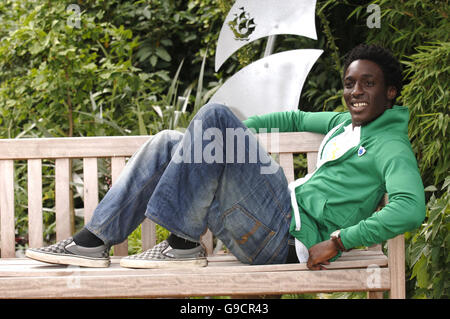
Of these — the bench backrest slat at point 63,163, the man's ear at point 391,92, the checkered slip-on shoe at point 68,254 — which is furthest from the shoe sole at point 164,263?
the man's ear at point 391,92

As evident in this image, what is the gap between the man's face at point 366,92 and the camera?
2.13 metres

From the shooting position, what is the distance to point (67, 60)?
364 centimetres

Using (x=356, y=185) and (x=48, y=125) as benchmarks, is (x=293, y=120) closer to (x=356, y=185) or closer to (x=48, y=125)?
(x=356, y=185)

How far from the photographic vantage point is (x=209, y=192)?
2061 millimetres

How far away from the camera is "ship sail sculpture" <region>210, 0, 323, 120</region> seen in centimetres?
287

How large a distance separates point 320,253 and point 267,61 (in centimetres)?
118

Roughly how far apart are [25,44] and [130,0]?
92cm

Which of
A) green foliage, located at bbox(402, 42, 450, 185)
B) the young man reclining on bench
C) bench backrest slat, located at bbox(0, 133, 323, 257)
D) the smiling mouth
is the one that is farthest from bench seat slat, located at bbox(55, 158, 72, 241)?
green foliage, located at bbox(402, 42, 450, 185)

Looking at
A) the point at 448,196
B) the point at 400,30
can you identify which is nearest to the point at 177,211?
the point at 448,196

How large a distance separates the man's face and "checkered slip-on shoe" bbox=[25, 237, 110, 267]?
3.33ft

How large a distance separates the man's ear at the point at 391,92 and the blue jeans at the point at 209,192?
462mm

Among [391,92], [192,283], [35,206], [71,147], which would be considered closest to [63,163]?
[71,147]

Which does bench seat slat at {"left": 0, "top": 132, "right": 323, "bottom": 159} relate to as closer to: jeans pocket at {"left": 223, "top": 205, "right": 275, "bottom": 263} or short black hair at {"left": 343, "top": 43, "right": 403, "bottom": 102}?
jeans pocket at {"left": 223, "top": 205, "right": 275, "bottom": 263}
